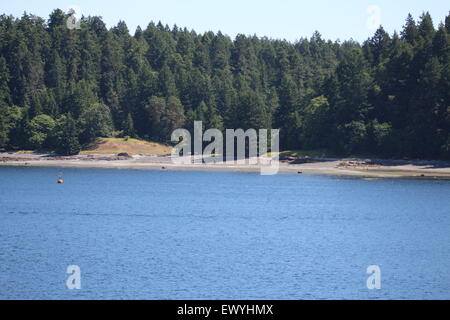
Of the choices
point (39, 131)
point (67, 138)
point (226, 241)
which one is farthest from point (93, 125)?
point (226, 241)

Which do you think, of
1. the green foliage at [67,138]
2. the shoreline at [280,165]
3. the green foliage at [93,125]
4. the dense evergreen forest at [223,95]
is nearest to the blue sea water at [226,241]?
the shoreline at [280,165]

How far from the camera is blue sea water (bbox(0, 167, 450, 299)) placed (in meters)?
39.4

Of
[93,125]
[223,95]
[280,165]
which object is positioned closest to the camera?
[280,165]

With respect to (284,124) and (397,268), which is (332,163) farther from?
(397,268)

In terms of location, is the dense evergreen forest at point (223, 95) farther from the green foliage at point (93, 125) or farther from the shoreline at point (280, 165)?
the shoreline at point (280, 165)

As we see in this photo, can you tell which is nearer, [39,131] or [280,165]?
[280,165]

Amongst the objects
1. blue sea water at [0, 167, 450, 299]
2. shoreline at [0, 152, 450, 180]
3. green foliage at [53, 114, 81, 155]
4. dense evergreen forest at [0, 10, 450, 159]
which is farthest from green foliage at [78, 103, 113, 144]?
blue sea water at [0, 167, 450, 299]

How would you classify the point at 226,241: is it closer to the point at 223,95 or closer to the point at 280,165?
the point at 280,165

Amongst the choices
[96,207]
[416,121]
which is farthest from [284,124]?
[96,207]

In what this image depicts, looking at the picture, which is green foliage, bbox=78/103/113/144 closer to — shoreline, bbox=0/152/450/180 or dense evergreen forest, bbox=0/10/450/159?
dense evergreen forest, bbox=0/10/450/159

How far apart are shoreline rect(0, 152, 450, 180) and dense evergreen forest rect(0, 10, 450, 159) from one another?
3.22 m

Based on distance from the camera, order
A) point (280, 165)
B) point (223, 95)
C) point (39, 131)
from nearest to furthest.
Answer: point (280, 165) < point (39, 131) < point (223, 95)

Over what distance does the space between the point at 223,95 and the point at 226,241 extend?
117921 mm

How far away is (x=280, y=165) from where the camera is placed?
12912 cm
